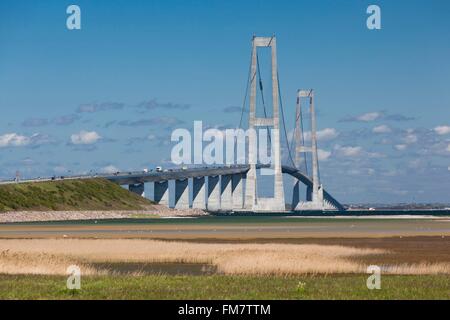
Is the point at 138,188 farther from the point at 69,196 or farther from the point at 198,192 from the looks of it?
the point at 69,196

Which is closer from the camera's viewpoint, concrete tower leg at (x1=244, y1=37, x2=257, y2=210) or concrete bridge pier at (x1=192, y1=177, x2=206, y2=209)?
concrete tower leg at (x1=244, y1=37, x2=257, y2=210)

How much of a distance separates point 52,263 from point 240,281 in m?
9.92

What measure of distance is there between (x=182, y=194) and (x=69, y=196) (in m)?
37.0

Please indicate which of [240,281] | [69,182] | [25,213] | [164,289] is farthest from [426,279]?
[69,182]

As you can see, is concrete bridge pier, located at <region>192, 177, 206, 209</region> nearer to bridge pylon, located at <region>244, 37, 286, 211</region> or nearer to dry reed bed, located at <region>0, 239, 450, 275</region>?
bridge pylon, located at <region>244, 37, 286, 211</region>

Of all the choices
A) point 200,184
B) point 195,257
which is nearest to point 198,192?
point 200,184

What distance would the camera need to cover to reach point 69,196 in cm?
15700

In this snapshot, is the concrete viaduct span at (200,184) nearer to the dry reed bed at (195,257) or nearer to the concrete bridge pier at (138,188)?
the concrete bridge pier at (138,188)

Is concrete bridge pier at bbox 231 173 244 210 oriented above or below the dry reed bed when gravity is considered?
above

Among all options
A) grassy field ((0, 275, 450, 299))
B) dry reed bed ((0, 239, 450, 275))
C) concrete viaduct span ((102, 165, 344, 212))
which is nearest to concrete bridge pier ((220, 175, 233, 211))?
concrete viaduct span ((102, 165, 344, 212))

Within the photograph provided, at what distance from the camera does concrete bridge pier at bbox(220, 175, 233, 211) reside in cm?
19100

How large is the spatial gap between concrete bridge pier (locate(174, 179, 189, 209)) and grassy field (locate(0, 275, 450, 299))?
15668 centimetres

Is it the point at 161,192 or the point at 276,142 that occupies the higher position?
the point at 276,142
